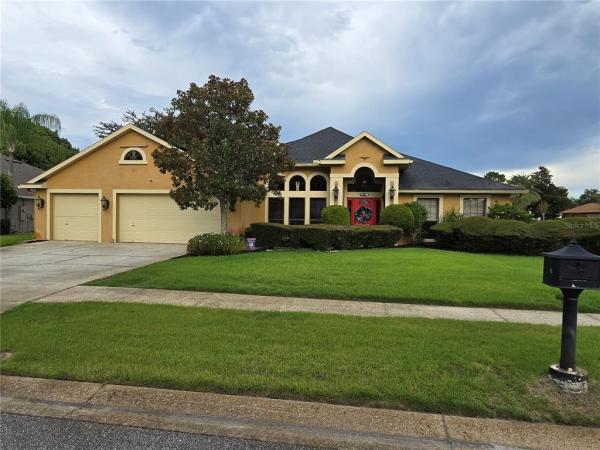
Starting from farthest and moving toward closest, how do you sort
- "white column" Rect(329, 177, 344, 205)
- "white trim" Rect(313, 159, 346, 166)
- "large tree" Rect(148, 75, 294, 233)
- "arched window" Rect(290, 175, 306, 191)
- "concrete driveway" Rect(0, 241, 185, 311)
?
"arched window" Rect(290, 175, 306, 191)
"white column" Rect(329, 177, 344, 205)
"white trim" Rect(313, 159, 346, 166)
"large tree" Rect(148, 75, 294, 233)
"concrete driveway" Rect(0, 241, 185, 311)

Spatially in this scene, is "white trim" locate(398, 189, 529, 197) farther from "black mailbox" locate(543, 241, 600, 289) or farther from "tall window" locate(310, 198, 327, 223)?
"black mailbox" locate(543, 241, 600, 289)

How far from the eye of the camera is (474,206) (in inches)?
759

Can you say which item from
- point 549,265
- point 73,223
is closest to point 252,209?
point 73,223

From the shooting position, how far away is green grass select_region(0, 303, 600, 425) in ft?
11.3

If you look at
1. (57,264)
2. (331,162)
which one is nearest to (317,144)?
(331,162)

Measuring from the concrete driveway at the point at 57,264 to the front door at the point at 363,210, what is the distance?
8603 millimetres

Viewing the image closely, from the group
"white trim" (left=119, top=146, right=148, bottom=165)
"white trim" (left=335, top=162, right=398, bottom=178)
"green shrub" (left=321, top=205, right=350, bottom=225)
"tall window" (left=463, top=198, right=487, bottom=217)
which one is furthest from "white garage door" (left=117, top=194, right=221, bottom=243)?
"tall window" (left=463, top=198, right=487, bottom=217)

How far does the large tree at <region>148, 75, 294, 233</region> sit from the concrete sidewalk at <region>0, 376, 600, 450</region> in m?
10.3

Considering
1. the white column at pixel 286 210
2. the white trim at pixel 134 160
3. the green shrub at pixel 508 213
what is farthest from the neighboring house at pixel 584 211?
the white trim at pixel 134 160

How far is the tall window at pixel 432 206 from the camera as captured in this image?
63.6ft

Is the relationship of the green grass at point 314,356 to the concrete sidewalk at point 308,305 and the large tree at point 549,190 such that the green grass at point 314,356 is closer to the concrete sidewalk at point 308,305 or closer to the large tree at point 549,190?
the concrete sidewalk at point 308,305

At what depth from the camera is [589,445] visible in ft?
9.20

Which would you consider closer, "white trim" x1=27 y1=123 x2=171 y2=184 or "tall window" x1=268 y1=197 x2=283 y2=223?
"white trim" x1=27 y1=123 x2=171 y2=184

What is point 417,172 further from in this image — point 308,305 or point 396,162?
point 308,305
